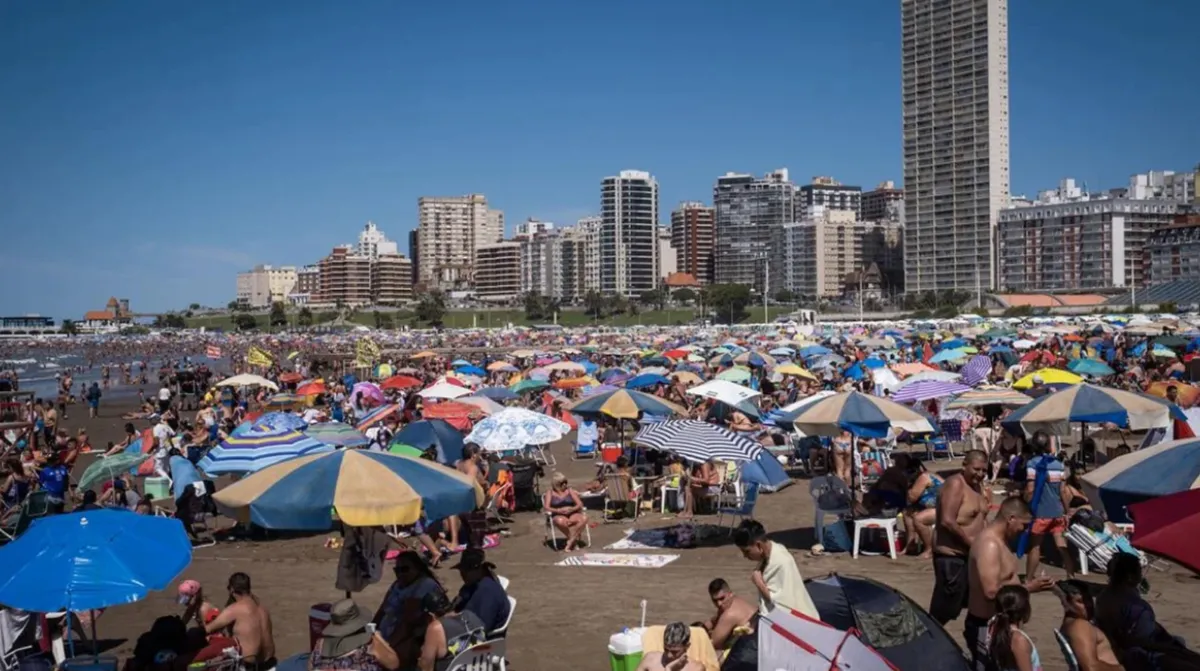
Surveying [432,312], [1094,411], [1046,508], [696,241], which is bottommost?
[1046,508]

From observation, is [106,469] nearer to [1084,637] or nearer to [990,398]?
[1084,637]

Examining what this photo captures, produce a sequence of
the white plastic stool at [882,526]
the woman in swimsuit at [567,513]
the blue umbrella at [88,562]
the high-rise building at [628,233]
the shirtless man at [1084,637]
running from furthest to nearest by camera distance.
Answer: the high-rise building at [628,233] < the woman in swimsuit at [567,513] < the white plastic stool at [882,526] < the blue umbrella at [88,562] < the shirtless man at [1084,637]

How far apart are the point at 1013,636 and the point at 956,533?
1.54 meters

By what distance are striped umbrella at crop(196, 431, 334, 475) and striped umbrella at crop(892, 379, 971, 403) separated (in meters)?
8.20

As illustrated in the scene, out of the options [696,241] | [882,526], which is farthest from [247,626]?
[696,241]

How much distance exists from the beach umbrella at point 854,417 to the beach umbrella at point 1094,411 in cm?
140

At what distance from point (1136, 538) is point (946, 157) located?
4849 inches

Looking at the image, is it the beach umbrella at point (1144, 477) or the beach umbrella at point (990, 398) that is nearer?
the beach umbrella at point (1144, 477)

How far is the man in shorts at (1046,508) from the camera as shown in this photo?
813 centimetres

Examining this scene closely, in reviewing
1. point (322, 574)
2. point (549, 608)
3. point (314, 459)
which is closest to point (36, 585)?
point (314, 459)

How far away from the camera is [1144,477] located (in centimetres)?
618

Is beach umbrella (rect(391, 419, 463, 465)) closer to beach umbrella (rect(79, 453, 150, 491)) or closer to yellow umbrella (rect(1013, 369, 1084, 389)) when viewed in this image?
beach umbrella (rect(79, 453, 150, 491))

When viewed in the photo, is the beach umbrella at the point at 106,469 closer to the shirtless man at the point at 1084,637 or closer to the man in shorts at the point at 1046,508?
the man in shorts at the point at 1046,508

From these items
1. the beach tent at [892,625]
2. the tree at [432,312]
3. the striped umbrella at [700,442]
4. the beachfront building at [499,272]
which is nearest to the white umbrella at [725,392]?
the striped umbrella at [700,442]
